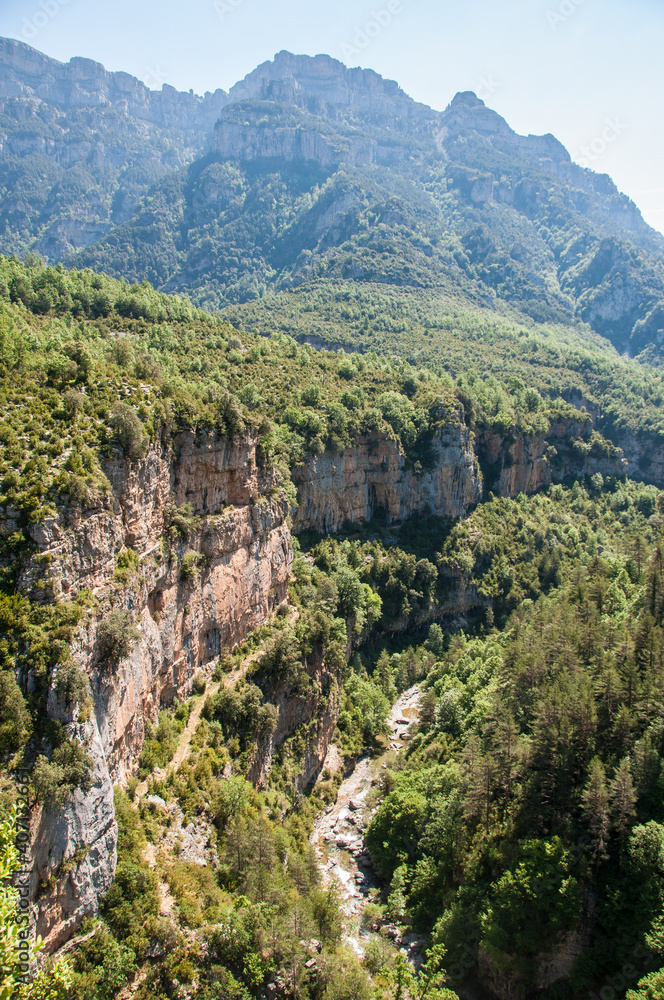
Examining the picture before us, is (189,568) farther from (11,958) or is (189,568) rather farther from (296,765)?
(11,958)

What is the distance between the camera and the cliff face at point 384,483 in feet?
259

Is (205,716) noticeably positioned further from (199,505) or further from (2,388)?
(2,388)

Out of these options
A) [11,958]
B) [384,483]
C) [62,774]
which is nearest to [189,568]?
[62,774]

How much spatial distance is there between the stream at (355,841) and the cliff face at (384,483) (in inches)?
1138

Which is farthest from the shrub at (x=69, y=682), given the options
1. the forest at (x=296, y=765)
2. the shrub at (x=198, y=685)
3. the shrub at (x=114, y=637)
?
the shrub at (x=198, y=685)

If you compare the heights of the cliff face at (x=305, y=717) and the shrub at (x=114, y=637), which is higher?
the shrub at (x=114, y=637)

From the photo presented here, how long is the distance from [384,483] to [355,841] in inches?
1988

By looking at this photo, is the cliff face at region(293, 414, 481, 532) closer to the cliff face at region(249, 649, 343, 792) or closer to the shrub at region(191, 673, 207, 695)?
the cliff face at region(249, 649, 343, 792)

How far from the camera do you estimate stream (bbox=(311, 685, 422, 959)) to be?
40.3 m

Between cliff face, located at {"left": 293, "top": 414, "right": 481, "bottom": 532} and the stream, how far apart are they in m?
28.9

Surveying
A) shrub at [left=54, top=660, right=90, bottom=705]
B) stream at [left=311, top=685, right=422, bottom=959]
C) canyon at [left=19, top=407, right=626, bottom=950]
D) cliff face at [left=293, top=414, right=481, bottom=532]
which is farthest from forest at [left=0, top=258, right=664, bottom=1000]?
cliff face at [left=293, top=414, right=481, bottom=532]

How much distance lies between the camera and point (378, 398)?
300 ft

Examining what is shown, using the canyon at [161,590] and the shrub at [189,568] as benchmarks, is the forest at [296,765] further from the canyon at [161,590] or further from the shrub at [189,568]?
the canyon at [161,590]

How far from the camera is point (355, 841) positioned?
4928cm
